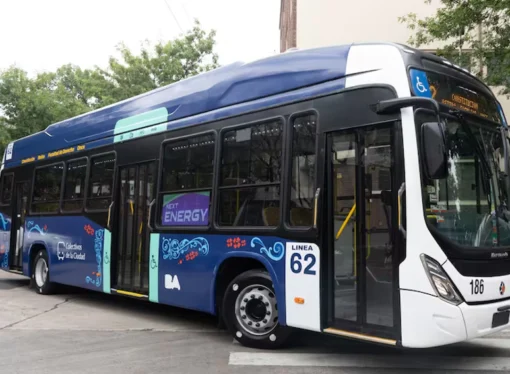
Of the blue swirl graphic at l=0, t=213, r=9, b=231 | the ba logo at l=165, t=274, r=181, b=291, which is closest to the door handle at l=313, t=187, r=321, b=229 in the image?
the ba logo at l=165, t=274, r=181, b=291

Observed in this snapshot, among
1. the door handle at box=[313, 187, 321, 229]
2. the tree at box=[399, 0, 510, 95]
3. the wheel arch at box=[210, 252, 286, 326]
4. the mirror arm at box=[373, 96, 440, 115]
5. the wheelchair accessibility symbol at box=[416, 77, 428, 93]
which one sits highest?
the tree at box=[399, 0, 510, 95]

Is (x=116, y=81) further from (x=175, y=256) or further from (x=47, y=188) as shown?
(x=175, y=256)

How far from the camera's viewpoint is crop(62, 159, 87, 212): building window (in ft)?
28.6

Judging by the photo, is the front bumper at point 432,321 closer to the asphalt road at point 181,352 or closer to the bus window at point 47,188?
the asphalt road at point 181,352

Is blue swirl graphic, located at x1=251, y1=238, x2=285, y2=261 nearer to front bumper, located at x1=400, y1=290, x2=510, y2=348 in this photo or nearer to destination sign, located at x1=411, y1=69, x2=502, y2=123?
front bumper, located at x1=400, y1=290, x2=510, y2=348

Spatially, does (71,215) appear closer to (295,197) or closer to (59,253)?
(59,253)

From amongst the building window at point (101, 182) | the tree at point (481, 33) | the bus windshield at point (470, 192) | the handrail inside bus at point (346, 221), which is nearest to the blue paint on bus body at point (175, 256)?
the building window at point (101, 182)

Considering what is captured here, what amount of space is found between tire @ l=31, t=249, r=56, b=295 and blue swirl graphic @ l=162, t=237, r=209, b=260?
4.15 metres

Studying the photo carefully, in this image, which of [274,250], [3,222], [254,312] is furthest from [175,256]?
[3,222]

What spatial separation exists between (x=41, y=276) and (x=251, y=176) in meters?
6.28

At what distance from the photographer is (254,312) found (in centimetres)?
571

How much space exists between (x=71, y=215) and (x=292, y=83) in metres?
5.22

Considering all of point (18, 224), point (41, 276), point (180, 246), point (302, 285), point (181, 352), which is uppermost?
point (18, 224)

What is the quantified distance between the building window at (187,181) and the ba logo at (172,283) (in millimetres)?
694
